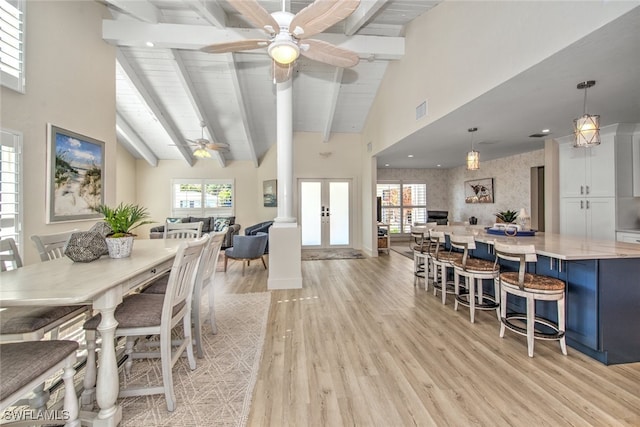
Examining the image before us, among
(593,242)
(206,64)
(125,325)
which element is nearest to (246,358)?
(125,325)

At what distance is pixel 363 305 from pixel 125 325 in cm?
255

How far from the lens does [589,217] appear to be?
4.08 meters

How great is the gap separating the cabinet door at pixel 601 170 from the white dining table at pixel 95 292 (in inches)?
225

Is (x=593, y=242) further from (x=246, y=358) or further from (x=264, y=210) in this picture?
(x=264, y=210)

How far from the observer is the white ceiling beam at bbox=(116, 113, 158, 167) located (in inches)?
259

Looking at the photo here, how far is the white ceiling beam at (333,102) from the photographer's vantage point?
202 inches

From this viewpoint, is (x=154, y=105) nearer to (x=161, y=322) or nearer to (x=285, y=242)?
(x=285, y=242)

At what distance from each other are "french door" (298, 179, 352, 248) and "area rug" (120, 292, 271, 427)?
472 centimetres

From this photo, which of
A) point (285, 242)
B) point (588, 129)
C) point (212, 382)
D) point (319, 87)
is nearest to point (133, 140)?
point (319, 87)

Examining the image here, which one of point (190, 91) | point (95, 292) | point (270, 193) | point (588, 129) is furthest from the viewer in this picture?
point (270, 193)

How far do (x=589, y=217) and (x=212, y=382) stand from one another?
18.0 feet

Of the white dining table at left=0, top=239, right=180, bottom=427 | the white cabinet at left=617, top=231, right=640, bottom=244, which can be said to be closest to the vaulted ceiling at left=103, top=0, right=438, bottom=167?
the white dining table at left=0, top=239, right=180, bottom=427

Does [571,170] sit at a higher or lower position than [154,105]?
lower

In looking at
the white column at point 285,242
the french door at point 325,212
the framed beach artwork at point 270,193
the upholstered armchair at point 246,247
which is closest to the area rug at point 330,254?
the french door at point 325,212
